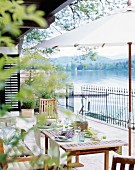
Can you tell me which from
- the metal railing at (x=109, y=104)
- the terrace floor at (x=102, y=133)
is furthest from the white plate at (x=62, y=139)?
the metal railing at (x=109, y=104)

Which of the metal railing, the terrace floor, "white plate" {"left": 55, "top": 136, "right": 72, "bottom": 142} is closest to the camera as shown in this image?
"white plate" {"left": 55, "top": 136, "right": 72, "bottom": 142}

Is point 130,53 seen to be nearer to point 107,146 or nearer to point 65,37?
point 65,37

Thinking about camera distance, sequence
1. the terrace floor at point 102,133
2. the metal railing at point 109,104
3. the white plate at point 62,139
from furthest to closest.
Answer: the metal railing at point 109,104
the terrace floor at point 102,133
the white plate at point 62,139

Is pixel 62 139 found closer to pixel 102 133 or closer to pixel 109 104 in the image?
pixel 102 133

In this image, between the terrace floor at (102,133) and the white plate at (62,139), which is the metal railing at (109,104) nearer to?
the terrace floor at (102,133)

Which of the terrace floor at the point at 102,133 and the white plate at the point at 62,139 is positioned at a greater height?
the white plate at the point at 62,139

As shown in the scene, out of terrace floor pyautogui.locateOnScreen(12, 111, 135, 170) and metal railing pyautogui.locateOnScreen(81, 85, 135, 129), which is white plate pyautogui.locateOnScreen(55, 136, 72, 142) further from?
metal railing pyautogui.locateOnScreen(81, 85, 135, 129)

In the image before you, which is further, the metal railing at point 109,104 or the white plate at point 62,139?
the metal railing at point 109,104

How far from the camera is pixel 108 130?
895 cm

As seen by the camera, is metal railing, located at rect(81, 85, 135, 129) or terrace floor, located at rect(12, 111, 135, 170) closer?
terrace floor, located at rect(12, 111, 135, 170)

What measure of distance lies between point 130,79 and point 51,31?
30.4 feet

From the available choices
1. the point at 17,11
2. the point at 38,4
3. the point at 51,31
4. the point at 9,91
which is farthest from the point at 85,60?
the point at 17,11

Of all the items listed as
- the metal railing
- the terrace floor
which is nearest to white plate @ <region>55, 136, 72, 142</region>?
the terrace floor

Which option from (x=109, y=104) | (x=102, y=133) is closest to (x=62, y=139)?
(x=102, y=133)
